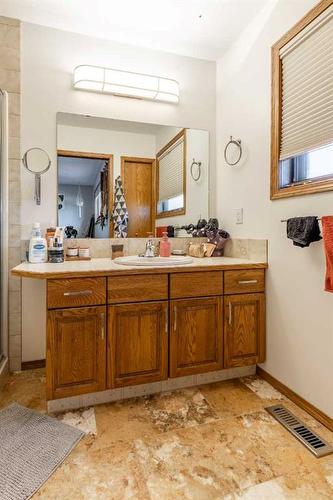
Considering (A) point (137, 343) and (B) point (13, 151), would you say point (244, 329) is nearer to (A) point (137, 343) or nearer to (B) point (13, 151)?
(A) point (137, 343)

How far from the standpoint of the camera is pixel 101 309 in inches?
66.7

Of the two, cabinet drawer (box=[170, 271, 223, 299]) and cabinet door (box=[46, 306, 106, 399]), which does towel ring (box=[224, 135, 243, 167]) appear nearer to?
cabinet drawer (box=[170, 271, 223, 299])

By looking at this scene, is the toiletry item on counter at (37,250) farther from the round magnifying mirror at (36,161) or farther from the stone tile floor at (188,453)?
the stone tile floor at (188,453)

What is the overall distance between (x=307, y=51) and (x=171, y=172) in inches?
47.0

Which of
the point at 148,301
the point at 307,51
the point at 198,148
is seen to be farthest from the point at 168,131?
the point at 148,301

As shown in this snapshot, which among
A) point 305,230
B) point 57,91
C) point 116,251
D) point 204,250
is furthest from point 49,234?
point 305,230

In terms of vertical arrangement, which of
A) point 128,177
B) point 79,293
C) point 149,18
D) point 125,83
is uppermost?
point 149,18

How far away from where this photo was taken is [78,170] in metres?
2.25

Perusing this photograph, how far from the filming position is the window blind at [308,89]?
5.13 ft

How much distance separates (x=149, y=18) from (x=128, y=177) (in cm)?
111

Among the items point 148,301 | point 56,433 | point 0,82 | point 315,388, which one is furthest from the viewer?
point 0,82

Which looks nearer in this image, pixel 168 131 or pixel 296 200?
pixel 296 200

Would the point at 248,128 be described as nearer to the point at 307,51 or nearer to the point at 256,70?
the point at 256,70

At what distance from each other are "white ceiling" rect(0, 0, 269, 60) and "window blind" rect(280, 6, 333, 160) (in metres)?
0.55
